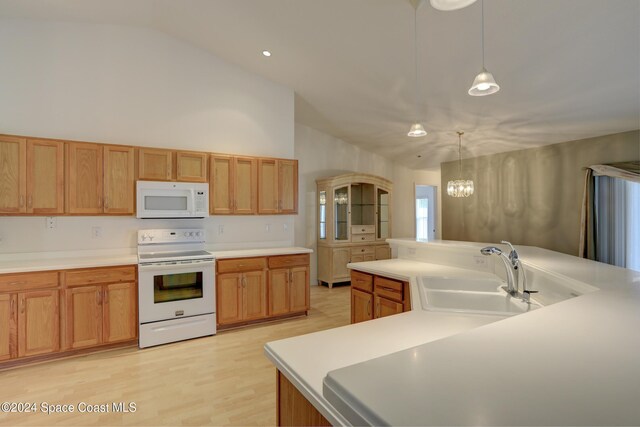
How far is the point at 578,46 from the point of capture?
251cm

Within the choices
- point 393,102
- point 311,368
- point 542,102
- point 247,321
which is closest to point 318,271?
point 247,321

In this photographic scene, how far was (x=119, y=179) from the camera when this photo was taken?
344 cm

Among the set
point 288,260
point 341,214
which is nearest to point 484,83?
point 288,260

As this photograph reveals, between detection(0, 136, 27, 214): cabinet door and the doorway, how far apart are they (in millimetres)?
7154

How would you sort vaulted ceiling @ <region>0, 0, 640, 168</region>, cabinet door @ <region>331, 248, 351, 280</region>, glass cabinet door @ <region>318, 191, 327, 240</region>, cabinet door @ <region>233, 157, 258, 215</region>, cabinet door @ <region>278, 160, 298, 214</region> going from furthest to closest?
glass cabinet door @ <region>318, 191, 327, 240</region> < cabinet door @ <region>331, 248, 351, 280</region> < cabinet door @ <region>278, 160, 298, 214</region> < cabinet door @ <region>233, 157, 258, 215</region> < vaulted ceiling @ <region>0, 0, 640, 168</region>

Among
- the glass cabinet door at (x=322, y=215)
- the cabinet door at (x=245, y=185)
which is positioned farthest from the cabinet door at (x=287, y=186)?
the glass cabinet door at (x=322, y=215)

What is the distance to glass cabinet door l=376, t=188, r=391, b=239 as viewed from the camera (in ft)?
20.6

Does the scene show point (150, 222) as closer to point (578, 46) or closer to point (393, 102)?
point (393, 102)

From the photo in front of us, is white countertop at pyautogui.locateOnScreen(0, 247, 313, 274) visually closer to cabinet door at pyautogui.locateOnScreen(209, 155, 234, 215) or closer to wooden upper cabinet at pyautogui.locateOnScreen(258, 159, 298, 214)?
cabinet door at pyautogui.locateOnScreen(209, 155, 234, 215)

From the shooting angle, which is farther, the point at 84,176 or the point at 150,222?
the point at 150,222

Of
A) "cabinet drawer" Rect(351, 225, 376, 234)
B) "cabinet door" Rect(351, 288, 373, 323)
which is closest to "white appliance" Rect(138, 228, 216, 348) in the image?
"cabinet door" Rect(351, 288, 373, 323)

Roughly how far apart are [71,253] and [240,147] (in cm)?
221

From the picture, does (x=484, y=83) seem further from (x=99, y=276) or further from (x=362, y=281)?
(x=99, y=276)

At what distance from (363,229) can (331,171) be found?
126 cm
